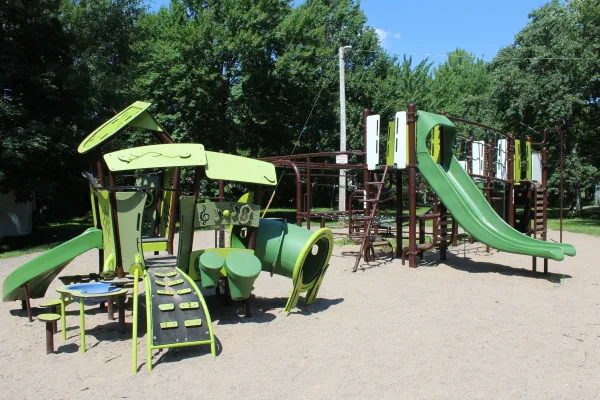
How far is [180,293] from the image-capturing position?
4793 millimetres

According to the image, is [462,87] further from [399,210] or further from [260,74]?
[399,210]

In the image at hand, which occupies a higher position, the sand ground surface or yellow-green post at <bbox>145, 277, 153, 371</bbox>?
yellow-green post at <bbox>145, 277, 153, 371</bbox>

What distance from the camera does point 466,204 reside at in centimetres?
895

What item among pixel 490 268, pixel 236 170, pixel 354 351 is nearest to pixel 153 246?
pixel 236 170

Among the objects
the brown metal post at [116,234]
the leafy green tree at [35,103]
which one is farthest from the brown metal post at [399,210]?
the leafy green tree at [35,103]

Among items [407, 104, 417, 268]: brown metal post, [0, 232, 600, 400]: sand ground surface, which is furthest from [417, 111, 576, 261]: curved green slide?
[0, 232, 600, 400]: sand ground surface

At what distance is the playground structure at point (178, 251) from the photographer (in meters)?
4.65

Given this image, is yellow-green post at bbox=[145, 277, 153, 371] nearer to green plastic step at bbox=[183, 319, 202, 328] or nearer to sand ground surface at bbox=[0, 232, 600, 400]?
sand ground surface at bbox=[0, 232, 600, 400]

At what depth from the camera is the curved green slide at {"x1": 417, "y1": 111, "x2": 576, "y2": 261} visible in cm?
809

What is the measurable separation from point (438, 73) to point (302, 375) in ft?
163

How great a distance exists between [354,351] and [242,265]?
4.81ft

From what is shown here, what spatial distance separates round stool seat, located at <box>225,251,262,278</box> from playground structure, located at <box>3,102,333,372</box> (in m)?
0.01

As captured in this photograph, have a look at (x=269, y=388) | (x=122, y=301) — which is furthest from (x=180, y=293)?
(x=269, y=388)

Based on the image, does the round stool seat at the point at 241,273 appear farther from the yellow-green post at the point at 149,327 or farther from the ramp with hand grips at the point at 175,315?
the yellow-green post at the point at 149,327
